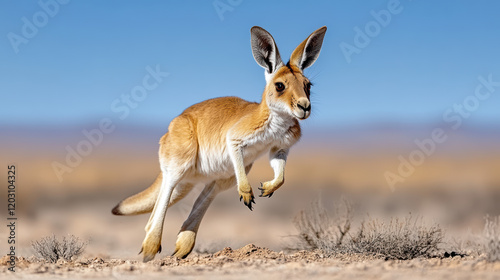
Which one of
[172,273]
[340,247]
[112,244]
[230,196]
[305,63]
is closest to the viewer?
[172,273]

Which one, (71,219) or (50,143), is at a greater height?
(50,143)

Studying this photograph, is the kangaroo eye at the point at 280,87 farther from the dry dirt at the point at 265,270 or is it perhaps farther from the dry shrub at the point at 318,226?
the dry shrub at the point at 318,226

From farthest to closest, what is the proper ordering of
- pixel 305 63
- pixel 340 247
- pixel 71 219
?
pixel 71 219 < pixel 340 247 < pixel 305 63

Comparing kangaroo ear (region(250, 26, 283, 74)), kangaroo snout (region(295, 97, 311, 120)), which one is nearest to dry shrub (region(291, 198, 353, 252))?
kangaroo ear (region(250, 26, 283, 74))

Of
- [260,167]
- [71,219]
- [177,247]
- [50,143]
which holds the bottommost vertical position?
[177,247]

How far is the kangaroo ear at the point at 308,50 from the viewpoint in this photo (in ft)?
30.6

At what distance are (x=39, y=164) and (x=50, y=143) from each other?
1146 inches

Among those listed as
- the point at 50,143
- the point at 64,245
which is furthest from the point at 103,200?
the point at 50,143

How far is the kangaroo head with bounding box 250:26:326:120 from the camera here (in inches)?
338

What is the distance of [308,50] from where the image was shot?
372 inches

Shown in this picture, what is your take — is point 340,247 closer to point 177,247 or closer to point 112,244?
point 177,247

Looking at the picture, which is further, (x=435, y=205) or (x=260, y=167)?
(x=260, y=167)

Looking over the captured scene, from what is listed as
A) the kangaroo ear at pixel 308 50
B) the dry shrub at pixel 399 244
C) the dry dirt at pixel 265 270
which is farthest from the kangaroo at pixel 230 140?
the dry shrub at pixel 399 244

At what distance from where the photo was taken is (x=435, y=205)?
28000mm
